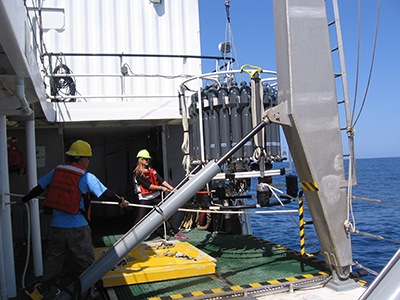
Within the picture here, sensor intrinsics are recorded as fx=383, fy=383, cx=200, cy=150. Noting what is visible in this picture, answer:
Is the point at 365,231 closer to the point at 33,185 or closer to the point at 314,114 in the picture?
the point at 314,114

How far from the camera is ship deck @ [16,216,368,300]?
4.69 metres

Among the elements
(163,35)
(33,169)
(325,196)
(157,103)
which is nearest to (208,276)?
(325,196)

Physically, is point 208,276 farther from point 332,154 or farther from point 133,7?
point 133,7

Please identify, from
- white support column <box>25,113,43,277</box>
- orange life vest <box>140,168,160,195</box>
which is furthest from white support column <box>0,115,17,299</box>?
orange life vest <box>140,168,160,195</box>

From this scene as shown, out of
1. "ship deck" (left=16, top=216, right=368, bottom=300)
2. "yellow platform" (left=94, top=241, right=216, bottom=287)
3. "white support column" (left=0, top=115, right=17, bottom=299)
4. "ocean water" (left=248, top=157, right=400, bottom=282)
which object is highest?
"white support column" (left=0, top=115, right=17, bottom=299)

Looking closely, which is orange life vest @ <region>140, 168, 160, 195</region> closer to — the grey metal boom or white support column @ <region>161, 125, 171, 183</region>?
white support column @ <region>161, 125, 171, 183</region>

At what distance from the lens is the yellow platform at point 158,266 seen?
510 cm

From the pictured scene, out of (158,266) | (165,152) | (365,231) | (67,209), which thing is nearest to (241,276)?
(158,266)

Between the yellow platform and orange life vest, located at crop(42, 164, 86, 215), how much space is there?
149 cm

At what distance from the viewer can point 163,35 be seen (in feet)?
32.6

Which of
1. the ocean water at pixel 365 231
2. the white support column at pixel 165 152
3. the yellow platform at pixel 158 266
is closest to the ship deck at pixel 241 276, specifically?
the yellow platform at pixel 158 266

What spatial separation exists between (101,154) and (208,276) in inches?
349

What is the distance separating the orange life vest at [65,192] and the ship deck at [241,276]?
4.53 feet

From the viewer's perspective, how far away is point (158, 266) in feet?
17.8
